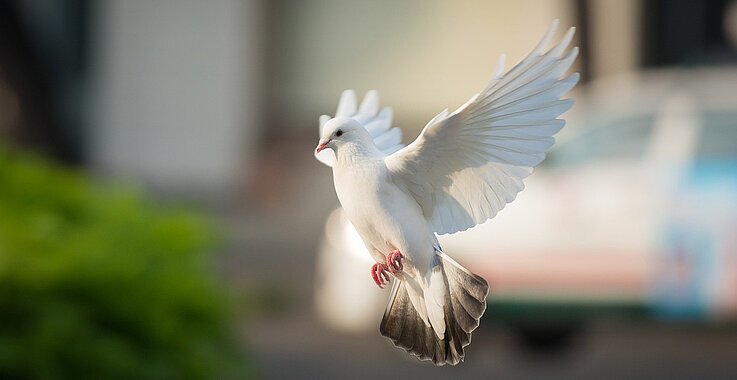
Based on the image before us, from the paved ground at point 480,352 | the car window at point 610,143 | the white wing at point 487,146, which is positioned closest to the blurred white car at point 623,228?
the car window at point 610,143

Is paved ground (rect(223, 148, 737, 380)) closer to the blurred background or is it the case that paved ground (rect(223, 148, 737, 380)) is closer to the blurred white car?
the blurred background

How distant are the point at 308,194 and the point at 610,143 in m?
6.97

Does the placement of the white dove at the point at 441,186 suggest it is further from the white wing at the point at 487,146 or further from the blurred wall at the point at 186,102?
the blurred wall at the point at 186,102

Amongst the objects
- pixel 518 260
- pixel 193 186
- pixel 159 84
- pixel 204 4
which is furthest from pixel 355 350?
pixel 204 4

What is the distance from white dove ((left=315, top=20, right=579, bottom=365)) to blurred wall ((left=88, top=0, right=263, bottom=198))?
Result: 11422 mm

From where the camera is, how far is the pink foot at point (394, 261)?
65 centimetres

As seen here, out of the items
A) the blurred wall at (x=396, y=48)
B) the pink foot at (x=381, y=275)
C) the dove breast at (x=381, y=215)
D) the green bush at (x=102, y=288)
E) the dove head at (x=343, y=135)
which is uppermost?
the blurred wall at (x=396, y=48)

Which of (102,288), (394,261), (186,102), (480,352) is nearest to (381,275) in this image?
(394,261)

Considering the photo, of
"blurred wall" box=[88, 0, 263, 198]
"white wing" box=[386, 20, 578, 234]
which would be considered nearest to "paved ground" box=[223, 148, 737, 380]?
"blurred wall" box=[88, 0, 263, 198]

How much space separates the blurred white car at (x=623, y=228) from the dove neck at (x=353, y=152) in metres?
1.52

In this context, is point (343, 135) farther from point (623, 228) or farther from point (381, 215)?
point (623, 228)

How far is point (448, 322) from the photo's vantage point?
661 millimetres

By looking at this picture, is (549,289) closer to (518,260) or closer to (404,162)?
(518,260)

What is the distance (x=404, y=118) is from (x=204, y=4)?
3247 millimetres
